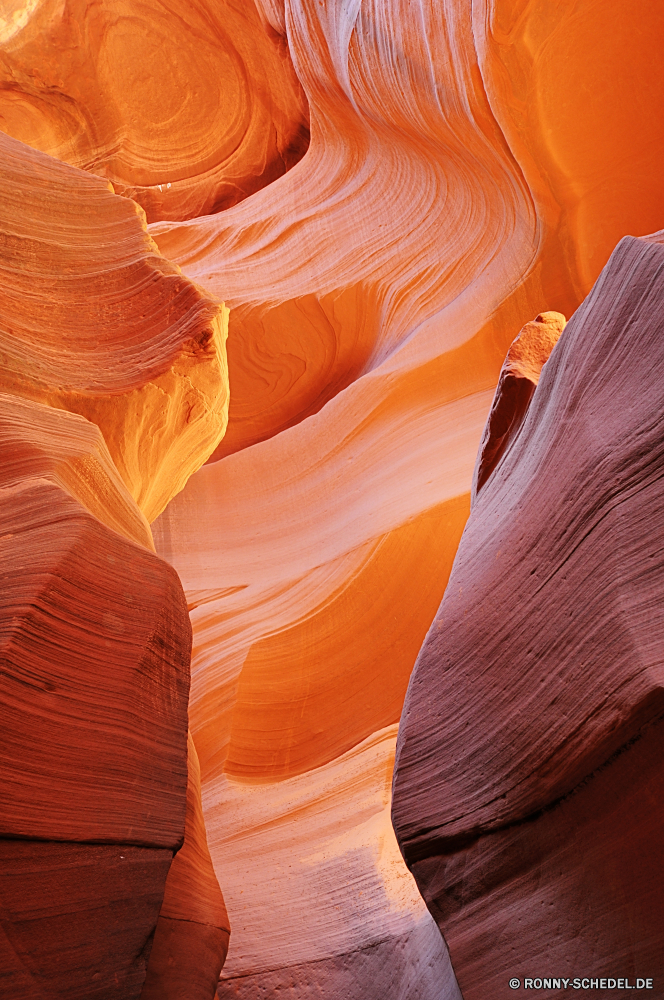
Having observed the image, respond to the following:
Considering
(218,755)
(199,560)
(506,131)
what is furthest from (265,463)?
(506,131)

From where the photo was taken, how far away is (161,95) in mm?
9352

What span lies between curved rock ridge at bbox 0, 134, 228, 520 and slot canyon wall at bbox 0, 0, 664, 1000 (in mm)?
16

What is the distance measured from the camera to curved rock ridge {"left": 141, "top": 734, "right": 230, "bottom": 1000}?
8.23 feet

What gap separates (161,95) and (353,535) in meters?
6.41

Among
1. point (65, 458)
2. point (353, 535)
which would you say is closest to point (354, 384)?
point (353, 535)

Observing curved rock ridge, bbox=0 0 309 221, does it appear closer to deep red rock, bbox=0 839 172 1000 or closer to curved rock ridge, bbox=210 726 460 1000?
curved rock ridge, bbox=210 726 460 1000

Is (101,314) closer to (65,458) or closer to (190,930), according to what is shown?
(65,458)

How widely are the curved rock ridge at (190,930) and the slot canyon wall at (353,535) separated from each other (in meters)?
0.02

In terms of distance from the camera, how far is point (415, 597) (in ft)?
17.0

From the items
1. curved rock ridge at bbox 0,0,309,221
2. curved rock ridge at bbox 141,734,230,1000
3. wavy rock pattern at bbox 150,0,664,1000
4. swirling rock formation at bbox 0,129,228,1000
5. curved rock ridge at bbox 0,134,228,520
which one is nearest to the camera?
swirling rock formation at bbox 0,129,228,1000

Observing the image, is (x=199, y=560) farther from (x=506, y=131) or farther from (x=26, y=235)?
(x=506, y=131)

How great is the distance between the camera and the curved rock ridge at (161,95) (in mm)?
8930

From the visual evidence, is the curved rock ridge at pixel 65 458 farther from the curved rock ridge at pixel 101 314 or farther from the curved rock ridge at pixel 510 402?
the curved rock ridge at pixel 510 402

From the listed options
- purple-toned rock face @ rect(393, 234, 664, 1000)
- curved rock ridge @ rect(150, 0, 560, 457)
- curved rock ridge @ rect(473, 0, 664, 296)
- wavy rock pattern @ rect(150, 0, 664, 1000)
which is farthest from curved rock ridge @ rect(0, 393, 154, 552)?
curved rock ridge @ rect(473, 0, 664, 296)
